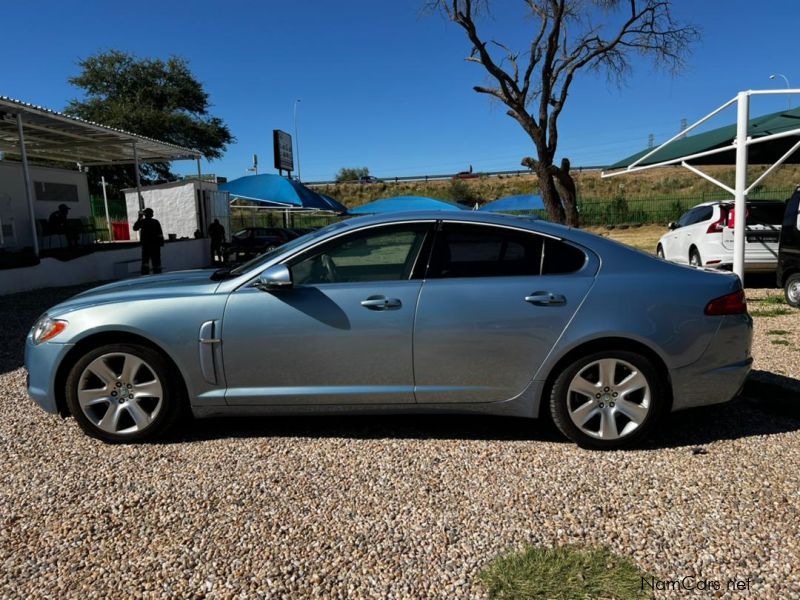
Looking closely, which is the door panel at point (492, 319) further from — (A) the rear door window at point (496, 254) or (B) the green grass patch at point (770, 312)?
(B) the green grass patch at point (770, 312)

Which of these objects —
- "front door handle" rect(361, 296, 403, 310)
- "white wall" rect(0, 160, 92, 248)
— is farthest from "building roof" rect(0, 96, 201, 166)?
"front door handle" rect(361, 296, 403, 310)

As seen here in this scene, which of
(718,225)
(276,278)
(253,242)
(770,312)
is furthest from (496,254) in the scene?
(253,242)

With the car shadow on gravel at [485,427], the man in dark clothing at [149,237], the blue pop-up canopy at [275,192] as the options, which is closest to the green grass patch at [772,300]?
the car shadow on gravel at [485,427]

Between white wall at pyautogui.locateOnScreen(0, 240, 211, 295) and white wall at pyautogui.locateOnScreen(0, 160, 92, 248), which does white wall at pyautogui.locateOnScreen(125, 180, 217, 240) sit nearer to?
white wall at pyautogui.locateOnScreen(0, 240, 211, 295)

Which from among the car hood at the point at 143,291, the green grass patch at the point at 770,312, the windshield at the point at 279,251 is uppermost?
the windshield at the point at 279,251

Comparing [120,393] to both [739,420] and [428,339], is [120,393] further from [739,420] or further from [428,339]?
[739,420]

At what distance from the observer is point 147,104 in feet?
115

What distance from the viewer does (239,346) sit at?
3613mm

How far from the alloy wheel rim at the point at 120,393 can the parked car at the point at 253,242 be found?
17.0 metres

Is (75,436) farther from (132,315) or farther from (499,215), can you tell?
(499,215)

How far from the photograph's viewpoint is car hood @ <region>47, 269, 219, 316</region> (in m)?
3.75

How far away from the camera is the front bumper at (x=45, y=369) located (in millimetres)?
3711

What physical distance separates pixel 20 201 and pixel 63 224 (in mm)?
1214

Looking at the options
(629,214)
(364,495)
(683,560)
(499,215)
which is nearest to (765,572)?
(683,560)
